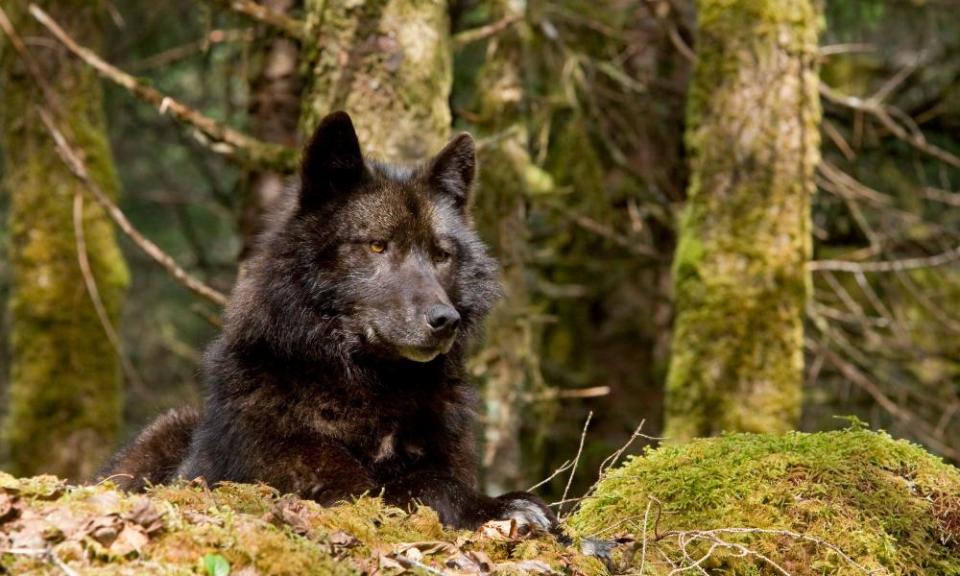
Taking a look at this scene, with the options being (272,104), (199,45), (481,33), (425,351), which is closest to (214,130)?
(481,33)

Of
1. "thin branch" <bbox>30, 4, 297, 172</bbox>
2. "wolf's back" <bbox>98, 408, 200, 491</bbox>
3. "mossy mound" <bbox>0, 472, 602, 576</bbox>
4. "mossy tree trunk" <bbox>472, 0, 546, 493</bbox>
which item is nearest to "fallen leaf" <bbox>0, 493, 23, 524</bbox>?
"mossy mound" <bbox>0, 472, 602, 576</bbox>

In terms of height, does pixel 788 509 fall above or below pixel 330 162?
below

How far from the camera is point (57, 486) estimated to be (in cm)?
362

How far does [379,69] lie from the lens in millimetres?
6961

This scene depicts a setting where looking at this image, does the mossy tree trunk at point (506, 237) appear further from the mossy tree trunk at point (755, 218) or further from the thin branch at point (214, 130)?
the thin branch at point (214, 130)

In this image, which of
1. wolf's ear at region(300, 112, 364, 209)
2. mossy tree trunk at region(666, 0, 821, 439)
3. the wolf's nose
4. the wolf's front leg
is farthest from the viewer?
mossy tree trunk at region(666, 0, 821, 439)

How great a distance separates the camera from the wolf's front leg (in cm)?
440

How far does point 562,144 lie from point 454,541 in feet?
27.3

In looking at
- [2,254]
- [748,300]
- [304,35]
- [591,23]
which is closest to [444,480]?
[304,35]

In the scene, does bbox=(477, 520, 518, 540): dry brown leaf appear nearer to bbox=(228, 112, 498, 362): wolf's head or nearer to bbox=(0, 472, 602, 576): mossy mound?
bbox=(0, 472, 602, 576): mossy mound

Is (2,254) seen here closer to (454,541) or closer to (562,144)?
(562,144)

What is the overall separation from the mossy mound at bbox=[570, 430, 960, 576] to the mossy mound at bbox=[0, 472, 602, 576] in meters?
0.56

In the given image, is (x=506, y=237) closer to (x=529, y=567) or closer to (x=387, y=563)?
(x=529, y=567)

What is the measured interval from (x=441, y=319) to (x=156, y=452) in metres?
2.14
